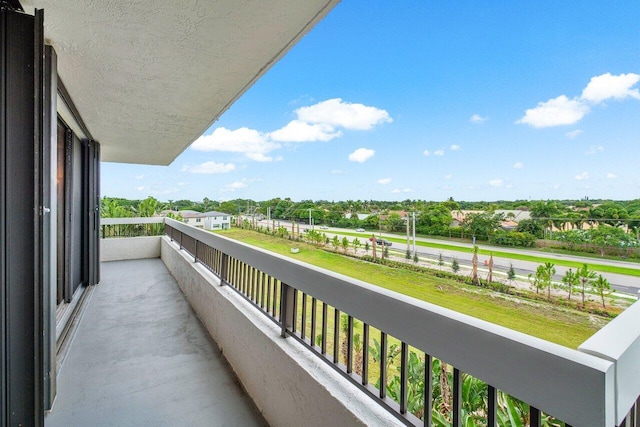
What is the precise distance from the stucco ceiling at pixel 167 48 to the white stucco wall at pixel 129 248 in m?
4.79

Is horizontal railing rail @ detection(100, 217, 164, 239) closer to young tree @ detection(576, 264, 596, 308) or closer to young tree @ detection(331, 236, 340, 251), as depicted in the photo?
young tree @ detection(331, 236, 340, 251)

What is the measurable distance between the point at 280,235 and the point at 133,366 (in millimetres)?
1724

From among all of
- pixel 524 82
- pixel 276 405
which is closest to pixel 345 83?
pixel 524 82

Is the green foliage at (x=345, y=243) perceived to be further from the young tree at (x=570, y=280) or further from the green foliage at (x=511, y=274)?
the young tree at (x=570, y=280)

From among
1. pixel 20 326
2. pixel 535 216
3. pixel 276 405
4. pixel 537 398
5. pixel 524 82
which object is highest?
pixel 524 82

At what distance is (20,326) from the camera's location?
1575 millimetres

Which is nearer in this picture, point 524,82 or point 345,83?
point 524,82

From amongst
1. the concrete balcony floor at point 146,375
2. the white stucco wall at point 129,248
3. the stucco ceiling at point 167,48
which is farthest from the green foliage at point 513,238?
the white stucco wall at point 129,248

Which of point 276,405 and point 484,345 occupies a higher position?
point 484,345

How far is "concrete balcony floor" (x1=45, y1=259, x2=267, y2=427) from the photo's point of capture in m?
2.01

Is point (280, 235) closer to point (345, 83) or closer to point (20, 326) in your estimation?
point (20, 326)

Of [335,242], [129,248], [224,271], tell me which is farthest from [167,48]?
[129,248]

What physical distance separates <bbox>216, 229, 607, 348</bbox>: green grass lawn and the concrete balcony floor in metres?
1.32

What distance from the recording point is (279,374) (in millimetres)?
1760
